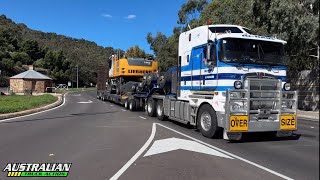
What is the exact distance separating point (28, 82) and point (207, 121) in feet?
181

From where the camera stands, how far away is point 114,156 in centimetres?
872

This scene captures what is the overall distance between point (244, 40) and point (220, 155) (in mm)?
3772

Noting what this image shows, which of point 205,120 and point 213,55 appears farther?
point 205,120

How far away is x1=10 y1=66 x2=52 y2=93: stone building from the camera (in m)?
61.0

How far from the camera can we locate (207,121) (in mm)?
11820

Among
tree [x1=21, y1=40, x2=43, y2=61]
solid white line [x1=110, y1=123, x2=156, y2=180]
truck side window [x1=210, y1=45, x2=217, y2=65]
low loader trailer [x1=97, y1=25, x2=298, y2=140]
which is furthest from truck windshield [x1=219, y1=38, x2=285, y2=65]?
tree [x1=21, y1=40, x2=43, y2=61]

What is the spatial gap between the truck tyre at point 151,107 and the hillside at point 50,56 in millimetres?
70432

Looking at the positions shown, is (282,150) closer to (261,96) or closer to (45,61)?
(261,96)

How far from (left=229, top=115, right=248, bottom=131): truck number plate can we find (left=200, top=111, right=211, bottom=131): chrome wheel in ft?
5.15

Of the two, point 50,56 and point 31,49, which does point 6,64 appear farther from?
point 31,49

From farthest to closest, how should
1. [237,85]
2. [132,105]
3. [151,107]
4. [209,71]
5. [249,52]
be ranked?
1. [132,105]
2. [151,107]
3. [209,71]
4. [249,52]
5. [237,85]

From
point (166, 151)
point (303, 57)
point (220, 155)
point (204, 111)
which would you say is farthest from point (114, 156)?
point (303, 57)

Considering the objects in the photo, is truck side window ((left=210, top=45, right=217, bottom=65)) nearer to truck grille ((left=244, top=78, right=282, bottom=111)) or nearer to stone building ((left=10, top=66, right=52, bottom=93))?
truck grille ((left=244, top=78, right=282, bottom=111))

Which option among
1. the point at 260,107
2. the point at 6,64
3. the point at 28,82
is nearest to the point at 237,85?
the point at 260,107
